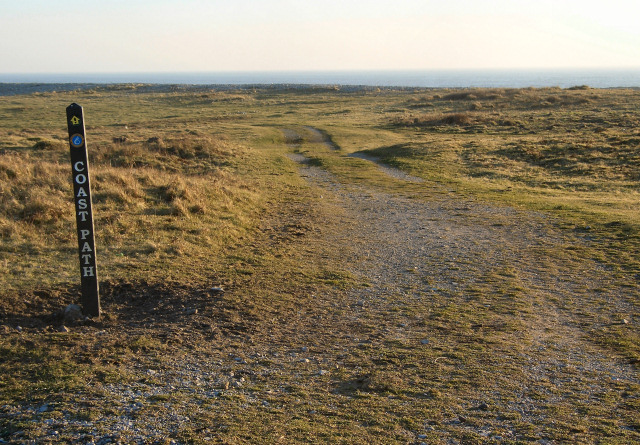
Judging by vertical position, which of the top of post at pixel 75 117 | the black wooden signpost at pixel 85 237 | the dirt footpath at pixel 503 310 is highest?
the top of post at pixel 75 117

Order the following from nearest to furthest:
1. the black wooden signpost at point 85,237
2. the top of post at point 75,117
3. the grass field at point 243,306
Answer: the grass field at point 243,306, the top of post at point 75,117, the black wooden signpost at point 85,237

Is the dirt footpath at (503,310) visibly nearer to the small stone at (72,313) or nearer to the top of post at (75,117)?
the small stone at (72,313)

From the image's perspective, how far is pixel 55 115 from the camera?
61312 millimetres

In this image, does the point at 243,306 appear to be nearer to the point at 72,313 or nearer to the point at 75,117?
the point at 72,313

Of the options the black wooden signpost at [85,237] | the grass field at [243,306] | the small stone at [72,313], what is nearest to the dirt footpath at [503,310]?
the grass field at [243,306]

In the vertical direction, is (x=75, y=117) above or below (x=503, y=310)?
above

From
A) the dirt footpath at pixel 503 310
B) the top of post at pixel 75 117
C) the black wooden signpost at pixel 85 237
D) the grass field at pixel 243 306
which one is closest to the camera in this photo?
the grass field at pixel 243 306

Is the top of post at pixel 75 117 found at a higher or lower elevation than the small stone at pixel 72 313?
higher

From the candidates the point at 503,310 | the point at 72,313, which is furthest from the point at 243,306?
the point at 503,310

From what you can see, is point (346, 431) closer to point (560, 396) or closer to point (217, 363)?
point (217, 363)

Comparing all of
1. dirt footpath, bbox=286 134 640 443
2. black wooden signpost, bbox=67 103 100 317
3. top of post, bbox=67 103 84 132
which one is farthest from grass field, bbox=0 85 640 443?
top of post, bbox=67 103 84 132

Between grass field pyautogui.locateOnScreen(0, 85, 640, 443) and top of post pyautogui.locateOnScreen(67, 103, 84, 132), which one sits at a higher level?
top of post pyautogui.locateOnScreen(67, 103, 84, 132)

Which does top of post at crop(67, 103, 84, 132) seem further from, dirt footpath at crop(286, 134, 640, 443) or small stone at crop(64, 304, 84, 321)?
dirt footpath at crop(286, 134, 640, 443)

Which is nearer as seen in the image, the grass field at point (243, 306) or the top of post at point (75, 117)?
the grass field at point (243, 306)
